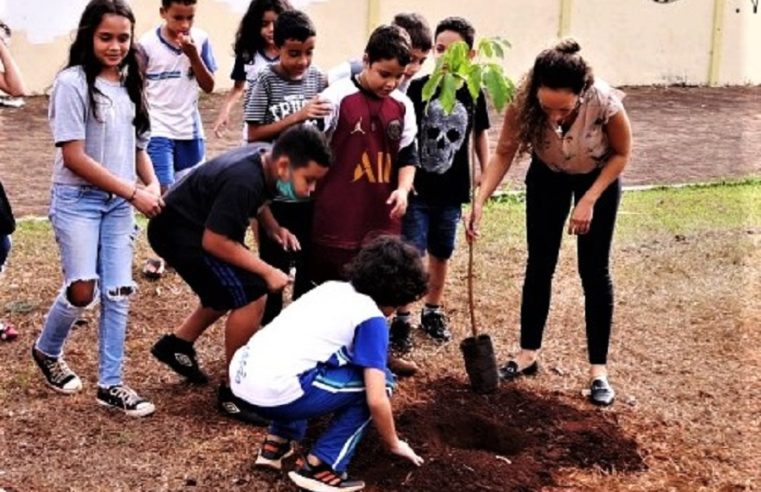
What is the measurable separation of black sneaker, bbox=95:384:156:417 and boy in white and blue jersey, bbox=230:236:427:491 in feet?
2.80

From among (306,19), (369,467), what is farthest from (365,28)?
(369,467)

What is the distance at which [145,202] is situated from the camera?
4590 mm

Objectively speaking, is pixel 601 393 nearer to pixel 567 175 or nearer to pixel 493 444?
pixel 493 444

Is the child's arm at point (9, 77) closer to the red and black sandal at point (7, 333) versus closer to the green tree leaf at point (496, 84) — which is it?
the red and black sandal at point (7, 333)

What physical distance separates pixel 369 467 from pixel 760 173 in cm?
846

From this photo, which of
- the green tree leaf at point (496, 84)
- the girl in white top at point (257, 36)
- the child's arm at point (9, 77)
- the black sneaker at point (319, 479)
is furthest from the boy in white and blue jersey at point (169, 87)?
the black sneaker at point (319, 479)

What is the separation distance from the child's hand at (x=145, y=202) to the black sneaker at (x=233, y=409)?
0.81 meters

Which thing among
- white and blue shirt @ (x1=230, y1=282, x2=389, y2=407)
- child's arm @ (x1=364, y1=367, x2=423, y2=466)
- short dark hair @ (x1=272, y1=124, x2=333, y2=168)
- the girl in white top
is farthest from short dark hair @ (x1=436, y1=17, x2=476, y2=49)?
child's arm @ (x1=364, y1=367, x2=423, y2=466)

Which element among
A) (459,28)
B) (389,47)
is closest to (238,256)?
(389,47)

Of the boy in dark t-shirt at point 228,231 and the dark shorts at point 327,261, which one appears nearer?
the boy in dark t-shirt at point 228,231

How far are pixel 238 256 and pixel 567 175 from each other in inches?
61.3

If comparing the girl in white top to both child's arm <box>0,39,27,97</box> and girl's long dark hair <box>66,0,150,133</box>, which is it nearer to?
child's arm <box>0,39,27,97</box>

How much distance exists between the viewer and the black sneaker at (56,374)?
5066 mm

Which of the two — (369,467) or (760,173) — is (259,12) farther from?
(760,173)
